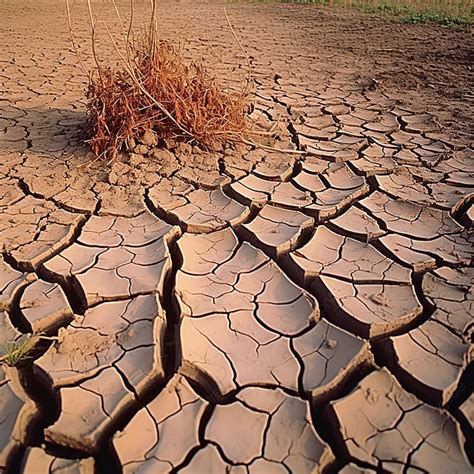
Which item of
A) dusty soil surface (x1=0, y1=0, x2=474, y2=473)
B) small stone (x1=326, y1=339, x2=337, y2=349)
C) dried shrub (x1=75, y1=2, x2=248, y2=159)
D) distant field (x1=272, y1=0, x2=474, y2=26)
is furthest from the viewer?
distant field (x1=272, y1=0, x2=474, y2=26)

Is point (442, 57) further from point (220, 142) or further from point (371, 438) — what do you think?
point (371, 438)

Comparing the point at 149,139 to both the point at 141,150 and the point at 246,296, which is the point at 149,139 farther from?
the point at 246,296

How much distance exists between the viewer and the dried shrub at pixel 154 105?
10.4 feet

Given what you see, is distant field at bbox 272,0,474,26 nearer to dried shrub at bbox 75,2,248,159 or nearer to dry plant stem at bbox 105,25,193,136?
dried shrub at bbox 75,2,248,159

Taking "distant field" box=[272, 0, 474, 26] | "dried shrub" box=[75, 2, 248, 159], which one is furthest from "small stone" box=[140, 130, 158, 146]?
"distant field" box=[272, 0, 474, 26]

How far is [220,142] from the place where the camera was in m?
3.41

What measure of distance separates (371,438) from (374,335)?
1.52 feet

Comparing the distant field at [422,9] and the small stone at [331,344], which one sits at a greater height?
the distant field at [422,9]

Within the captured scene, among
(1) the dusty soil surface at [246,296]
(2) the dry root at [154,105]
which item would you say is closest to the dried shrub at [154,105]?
(2) the dry root at [154,105]

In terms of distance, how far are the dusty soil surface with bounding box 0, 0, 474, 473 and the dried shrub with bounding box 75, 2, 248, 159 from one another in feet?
0.45

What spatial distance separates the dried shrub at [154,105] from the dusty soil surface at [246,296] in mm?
137

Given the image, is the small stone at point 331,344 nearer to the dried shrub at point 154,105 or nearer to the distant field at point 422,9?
the dried shrub at point 154,105

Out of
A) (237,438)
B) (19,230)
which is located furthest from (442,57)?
(237,438)

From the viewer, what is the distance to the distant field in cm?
764
